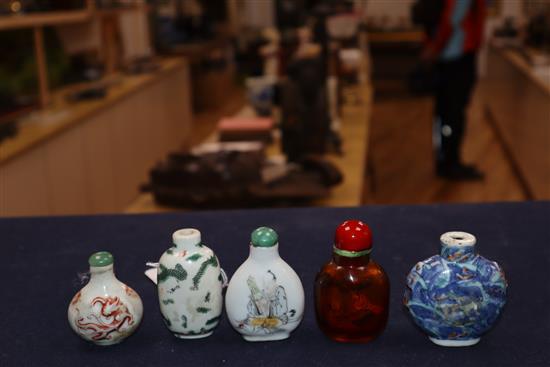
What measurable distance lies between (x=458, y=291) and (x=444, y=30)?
3.24m

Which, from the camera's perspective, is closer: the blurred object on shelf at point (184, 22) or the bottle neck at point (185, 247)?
the bottle neck at point (185, 247)

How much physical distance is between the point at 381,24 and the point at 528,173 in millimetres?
4520

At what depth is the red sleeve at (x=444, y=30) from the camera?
3.81m

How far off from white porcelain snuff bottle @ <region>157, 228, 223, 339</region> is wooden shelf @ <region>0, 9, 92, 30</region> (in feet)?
7.21

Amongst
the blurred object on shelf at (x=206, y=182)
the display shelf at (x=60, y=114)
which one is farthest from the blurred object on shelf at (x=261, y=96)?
the blurred object on shelf at (x=206, y=182)

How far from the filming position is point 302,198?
2.01 metres

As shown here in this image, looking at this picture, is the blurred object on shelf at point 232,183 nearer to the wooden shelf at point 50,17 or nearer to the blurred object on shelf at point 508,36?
the wooden shelf at point 50,17

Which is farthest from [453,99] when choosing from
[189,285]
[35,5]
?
[189,285]

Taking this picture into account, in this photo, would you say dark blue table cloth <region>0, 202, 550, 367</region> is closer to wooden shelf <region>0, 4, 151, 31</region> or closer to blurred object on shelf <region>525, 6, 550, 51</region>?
wooden shelf <region>0, 4, 151, 31</region>

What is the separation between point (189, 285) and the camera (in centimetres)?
90

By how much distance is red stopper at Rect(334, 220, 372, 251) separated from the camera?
878 mm

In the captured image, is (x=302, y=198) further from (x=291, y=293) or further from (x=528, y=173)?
(x=528, y=173)

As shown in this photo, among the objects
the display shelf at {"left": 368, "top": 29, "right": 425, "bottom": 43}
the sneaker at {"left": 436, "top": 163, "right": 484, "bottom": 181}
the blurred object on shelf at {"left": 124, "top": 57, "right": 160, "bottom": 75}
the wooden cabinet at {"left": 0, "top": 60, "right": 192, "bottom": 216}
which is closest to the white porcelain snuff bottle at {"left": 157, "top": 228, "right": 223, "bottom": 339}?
the wooden cabinet at {"left": 0, "top": 60, "right": 192, "bottom": 216}

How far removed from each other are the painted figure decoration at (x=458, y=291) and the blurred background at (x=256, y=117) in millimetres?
1095
